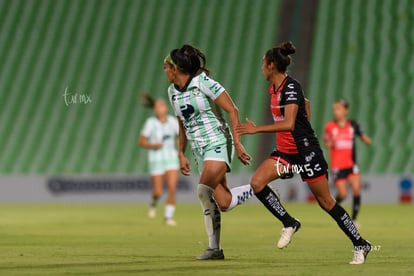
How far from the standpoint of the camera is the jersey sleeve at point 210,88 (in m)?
9.42

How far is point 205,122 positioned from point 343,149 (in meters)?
7.99

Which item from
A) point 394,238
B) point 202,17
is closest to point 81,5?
point 202,17

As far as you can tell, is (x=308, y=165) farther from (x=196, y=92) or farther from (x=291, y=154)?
(x=196, y=92)

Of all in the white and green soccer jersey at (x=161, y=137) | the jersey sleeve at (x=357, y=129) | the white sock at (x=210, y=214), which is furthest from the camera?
the white and green soccer jersey at (x=161, y=137)

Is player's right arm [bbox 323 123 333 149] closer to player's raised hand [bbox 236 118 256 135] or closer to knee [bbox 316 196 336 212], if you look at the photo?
knee [bbox 316 196 336 212]

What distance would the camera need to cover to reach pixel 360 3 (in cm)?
3052

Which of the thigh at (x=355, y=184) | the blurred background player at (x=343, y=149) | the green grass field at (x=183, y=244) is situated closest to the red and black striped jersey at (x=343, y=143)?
the blurred background player at (x=343, y=149)

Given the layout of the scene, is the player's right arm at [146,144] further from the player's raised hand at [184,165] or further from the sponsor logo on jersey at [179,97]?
the sponsor logo on jersey at [179,97]

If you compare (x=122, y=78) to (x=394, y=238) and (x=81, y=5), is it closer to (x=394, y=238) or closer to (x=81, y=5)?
(x=81, y=5)

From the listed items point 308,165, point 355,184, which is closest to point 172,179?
point 355,184

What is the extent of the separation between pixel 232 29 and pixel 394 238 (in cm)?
1816

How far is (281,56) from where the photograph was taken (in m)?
9.48

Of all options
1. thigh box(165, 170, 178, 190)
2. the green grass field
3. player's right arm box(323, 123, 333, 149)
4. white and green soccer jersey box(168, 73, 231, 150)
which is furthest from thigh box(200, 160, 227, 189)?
player's right arm box(323, 123, 333, 149)

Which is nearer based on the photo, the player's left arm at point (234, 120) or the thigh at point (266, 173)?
the player's left arm at point (234, 120)
